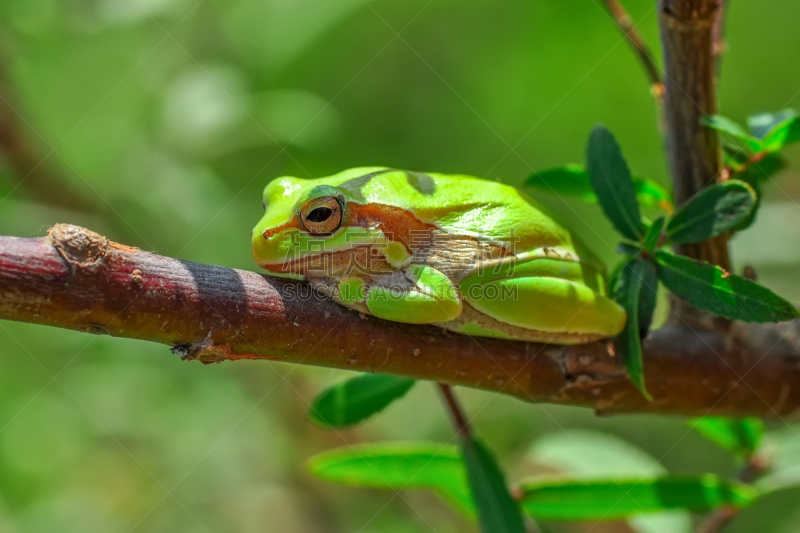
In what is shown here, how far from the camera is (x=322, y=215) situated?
2.05 m

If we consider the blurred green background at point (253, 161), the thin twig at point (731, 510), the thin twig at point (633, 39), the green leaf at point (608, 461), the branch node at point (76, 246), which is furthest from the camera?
the blurred green background at point (253, 161)

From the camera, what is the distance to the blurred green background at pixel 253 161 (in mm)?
3410

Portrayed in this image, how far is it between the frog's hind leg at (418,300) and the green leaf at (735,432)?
1260mm

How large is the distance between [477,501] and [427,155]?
133 inches

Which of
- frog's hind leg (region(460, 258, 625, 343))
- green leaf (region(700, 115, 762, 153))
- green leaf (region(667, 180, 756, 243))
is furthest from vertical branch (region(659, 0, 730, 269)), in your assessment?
frog's hind leg (region(460, 258, 625, 343))

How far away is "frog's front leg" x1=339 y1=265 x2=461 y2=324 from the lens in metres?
1.77

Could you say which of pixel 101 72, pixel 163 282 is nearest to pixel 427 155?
pixel 101 72

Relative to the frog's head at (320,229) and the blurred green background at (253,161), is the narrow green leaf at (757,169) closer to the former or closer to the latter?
the frog's head at (320,229)

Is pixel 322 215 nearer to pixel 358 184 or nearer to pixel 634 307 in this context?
pixel 358 184

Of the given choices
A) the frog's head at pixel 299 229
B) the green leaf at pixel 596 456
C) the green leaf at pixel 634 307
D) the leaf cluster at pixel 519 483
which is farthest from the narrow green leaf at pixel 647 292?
the green leaf at pixel 596 456

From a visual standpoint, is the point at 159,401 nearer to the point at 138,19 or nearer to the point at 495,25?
the point at 138,19

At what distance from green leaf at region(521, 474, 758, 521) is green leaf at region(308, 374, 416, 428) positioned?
619 mm

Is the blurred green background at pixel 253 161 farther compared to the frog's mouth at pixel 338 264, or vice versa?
the blurred green background at pixel 253 161

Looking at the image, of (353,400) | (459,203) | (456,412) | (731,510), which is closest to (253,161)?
(459,203)
